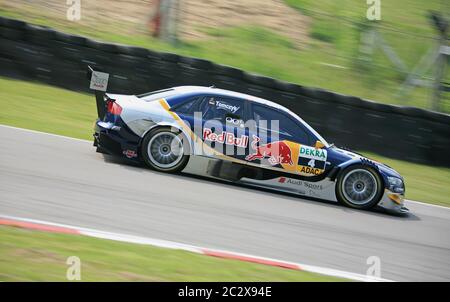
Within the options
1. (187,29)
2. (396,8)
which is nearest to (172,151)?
(187,29)

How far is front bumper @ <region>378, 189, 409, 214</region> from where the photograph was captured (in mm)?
9320

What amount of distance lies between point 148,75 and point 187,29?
12.8 ft

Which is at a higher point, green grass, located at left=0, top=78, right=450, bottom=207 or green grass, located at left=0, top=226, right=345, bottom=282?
green grass, located at left=0, top=78, right=450, bottom=207

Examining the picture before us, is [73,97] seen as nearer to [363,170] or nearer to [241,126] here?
[241,126]

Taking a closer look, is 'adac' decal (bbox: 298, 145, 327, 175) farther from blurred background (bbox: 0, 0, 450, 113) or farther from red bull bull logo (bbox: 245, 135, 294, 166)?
blurred background (bbox: 0, 0, 450, 113)

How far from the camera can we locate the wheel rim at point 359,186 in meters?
9.30

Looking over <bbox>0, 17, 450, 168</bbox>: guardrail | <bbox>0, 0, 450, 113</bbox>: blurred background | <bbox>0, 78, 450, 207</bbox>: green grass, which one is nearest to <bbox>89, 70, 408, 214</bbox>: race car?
<bbox>0, 78, 450, 207</bbox>: green grass

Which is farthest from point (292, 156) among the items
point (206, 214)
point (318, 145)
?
point (206, 214)

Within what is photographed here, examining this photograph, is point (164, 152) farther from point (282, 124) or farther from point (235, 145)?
point (282, 124)

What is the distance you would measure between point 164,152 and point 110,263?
142 inches

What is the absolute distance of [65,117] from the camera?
11.7 meters

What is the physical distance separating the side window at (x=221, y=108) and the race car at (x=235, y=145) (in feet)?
0.04

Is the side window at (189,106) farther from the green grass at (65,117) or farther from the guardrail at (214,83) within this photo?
the guardrail at (214,83)

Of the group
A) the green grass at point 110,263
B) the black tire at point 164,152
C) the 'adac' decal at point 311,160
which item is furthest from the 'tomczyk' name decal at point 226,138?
the green grass at point 110,263
